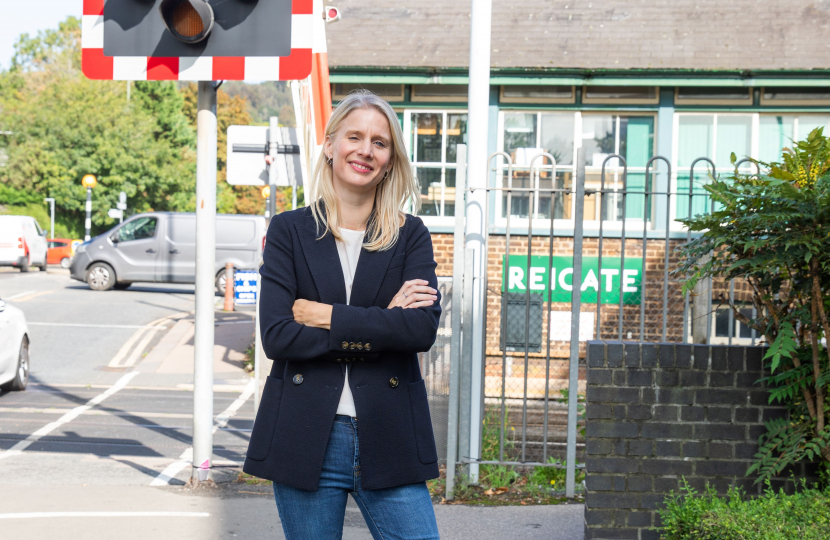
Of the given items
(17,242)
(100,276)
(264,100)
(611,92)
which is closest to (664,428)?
(611,92)

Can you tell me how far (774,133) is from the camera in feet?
41.4

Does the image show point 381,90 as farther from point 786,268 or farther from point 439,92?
point 786,268

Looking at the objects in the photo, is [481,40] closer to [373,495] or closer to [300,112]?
[300,112]

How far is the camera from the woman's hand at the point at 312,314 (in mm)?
2340

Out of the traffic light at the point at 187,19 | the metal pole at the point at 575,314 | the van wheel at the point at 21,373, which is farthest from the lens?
the van wheel at the point at 21,373

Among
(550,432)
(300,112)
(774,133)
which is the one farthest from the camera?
(774,133)

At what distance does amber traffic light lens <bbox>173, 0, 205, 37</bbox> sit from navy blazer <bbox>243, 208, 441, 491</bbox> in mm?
2937

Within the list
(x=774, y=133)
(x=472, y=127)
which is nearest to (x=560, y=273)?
(x=774, y=133)

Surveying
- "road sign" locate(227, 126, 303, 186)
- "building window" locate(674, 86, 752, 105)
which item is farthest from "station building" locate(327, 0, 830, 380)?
"road sign" locate(227, 126, 303, 186)

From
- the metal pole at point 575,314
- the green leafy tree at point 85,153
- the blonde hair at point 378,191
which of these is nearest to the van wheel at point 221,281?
the metal pole at point 575,314

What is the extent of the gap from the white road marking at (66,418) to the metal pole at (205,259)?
7.76ft

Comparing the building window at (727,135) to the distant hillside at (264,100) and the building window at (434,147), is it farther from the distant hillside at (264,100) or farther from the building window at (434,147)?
the distant hillside at (264,100)

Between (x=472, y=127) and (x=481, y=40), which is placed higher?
(x=481, y=40)

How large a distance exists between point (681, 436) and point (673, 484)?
0.81ft
